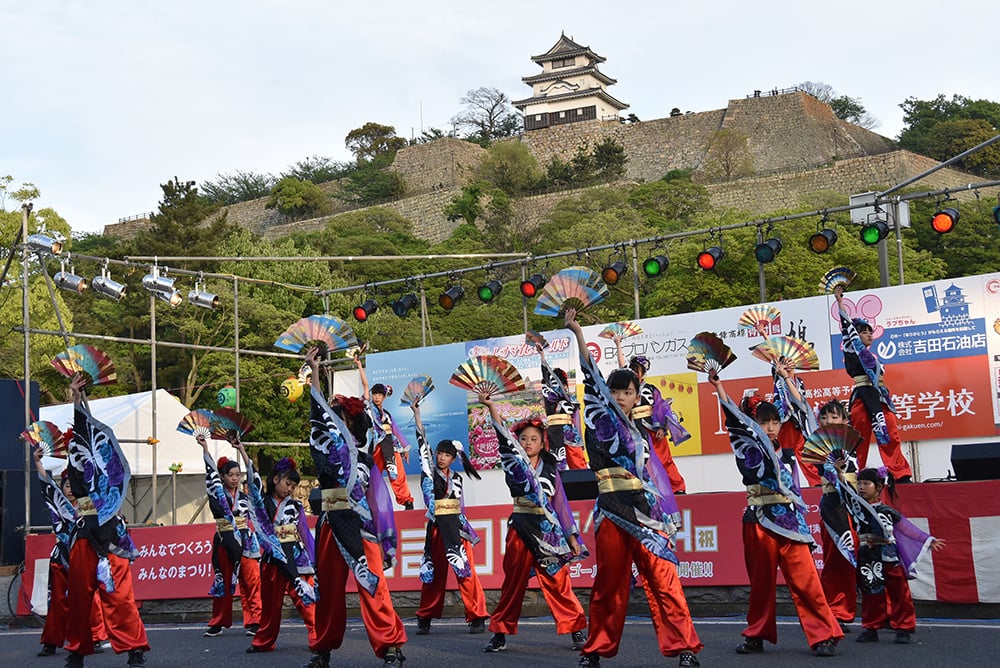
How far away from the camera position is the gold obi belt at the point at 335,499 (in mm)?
6723

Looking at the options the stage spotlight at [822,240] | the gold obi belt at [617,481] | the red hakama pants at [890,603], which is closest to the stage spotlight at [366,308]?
the stage spotlight at [822,240]

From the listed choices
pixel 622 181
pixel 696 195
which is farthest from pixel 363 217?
pixel 696 195

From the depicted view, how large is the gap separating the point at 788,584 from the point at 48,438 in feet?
21.7

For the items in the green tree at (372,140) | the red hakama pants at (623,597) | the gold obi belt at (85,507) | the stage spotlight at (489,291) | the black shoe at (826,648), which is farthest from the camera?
the green tree at (372,140)

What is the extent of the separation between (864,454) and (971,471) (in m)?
0.75

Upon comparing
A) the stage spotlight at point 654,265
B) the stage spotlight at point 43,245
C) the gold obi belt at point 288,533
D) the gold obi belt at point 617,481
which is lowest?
the gold obi belt at point 288,533

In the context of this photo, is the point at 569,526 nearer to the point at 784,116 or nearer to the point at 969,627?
the point at 969,627

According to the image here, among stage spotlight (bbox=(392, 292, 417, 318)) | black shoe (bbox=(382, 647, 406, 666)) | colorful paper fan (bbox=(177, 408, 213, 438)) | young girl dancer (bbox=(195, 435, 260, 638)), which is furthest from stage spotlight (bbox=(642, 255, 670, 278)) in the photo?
black shoe (bbox=(382, 647, 406, 666))

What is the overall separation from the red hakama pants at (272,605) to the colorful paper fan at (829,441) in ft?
12.0

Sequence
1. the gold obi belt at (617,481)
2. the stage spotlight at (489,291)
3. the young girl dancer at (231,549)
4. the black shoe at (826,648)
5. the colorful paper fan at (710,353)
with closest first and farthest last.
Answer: the gold obi belt at (617,481) < the black shoe at (826,648) < the colorful paper fan at (710,353) < the young girl dancer at (231,549) < the stage spotlight at (489,291)

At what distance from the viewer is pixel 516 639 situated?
334 inches

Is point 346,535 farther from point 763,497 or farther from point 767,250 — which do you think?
point 767,250

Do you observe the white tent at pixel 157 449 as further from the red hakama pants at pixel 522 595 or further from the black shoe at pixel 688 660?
the black shoe at pixel 688 660

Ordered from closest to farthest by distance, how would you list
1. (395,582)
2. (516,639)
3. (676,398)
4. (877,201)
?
1. (516,639)
2. (395,582)
3. (877,201)
4. (676,398)
